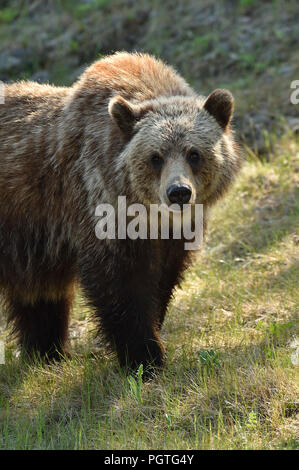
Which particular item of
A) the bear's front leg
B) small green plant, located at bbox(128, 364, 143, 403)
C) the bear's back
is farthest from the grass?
the bear's back

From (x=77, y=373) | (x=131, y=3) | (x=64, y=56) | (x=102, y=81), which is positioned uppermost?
(x=131, y=3)

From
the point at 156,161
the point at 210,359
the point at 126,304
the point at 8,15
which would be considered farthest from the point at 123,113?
the point at 8,15

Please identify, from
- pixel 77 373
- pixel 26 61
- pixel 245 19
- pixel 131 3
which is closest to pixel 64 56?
pixel 26 61

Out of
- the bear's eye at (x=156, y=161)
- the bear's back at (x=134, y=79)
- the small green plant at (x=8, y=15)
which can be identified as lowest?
the bear's eye at (x=156, y=161)

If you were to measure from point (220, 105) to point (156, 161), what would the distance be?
68 centimetres

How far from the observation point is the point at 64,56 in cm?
1207

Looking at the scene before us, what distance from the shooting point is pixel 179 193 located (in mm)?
5168

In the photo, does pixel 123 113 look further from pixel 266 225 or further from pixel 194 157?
pixel 266 225

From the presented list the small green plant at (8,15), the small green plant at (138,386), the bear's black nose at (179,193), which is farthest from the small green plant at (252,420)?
the small green plant at (8,15)

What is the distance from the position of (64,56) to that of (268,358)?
7849 mm

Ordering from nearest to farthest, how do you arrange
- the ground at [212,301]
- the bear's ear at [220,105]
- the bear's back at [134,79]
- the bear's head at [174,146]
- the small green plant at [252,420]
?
the small green plant at [252,420] < the ground at [212,301] < the bear's head at [174,146] < the bear's ear at [220,105] < the bear's back at [134,79]

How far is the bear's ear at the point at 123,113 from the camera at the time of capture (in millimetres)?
5504

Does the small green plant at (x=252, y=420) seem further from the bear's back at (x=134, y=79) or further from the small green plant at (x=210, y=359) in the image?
the bear's back at (x=134, y=79)

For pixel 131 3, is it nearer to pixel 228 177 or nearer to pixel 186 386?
pixel 228 177
